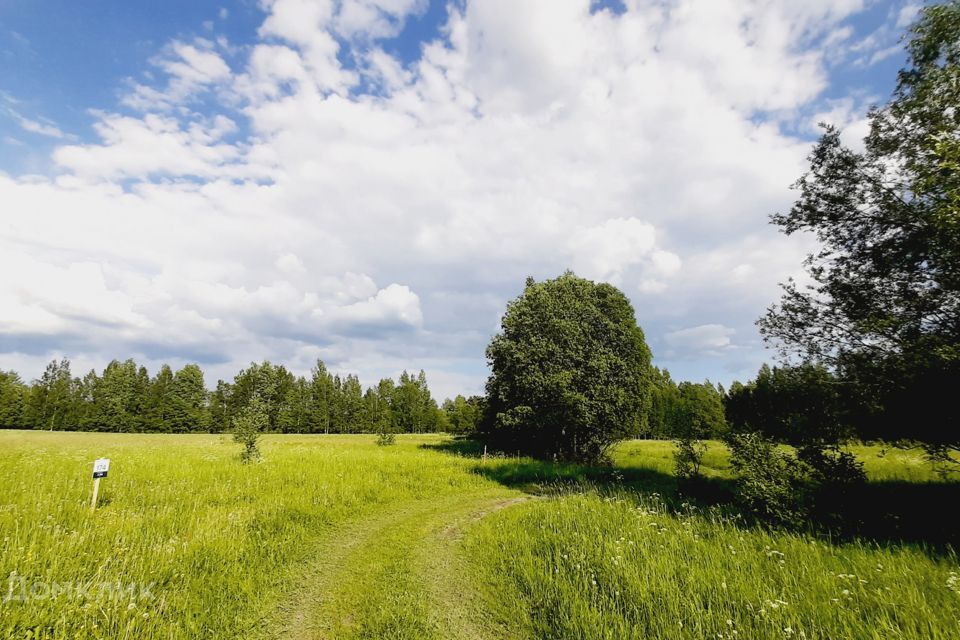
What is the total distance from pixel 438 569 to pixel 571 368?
810 inches

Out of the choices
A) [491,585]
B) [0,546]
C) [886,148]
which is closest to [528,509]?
[491,585]

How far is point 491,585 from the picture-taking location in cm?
874

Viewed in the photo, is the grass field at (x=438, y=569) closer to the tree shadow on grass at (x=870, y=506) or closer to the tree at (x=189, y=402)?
the tree shadow on grass at (x=870, y=506)

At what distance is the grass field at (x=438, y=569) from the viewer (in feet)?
21.0

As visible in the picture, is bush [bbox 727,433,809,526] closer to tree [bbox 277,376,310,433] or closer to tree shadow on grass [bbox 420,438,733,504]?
tree shadow on grass [bbox 420,438,733,504]

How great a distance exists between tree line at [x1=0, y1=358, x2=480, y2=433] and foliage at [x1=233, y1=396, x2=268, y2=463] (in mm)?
44600

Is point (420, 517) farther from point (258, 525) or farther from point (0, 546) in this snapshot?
point (0, 546)

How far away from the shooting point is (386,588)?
8406 mm

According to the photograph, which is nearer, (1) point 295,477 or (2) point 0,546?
(2) point 0,546

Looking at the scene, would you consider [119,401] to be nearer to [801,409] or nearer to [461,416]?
[461,416]

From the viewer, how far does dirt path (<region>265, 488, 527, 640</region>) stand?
6.97m

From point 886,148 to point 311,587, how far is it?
71.6ft

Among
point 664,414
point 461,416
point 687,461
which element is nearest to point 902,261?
point 687,461

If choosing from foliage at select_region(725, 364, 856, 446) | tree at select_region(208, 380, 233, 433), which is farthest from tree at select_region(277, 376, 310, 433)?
foliage at select_region(725, 364, 856, 446)
